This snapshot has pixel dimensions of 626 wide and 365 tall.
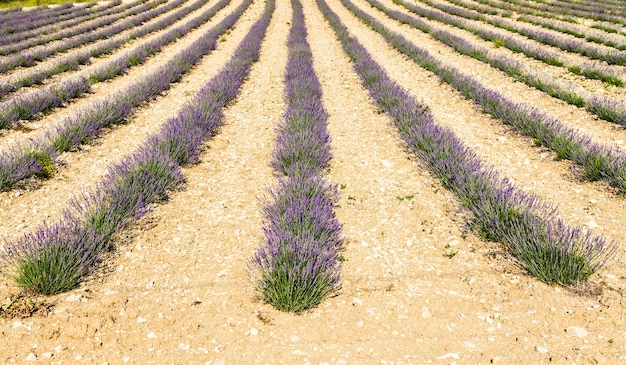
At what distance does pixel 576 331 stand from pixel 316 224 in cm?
216

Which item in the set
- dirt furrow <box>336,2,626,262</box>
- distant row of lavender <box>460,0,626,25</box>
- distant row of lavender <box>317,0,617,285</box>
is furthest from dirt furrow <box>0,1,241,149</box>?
distant row of lavender <box>460,0,626,25</box>

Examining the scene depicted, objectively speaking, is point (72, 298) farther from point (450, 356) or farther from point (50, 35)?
point (50, 35)

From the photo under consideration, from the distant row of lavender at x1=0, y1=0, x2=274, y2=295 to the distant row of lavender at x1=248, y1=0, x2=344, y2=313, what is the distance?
1321mm

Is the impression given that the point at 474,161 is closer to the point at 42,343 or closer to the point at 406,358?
the point at 406,358

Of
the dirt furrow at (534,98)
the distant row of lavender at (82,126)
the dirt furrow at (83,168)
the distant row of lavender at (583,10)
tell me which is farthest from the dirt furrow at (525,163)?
the distant row of lavender at (583,10)

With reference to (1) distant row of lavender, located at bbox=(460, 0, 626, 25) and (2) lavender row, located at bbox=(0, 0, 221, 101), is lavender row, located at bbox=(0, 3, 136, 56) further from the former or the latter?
(1) distant row of lavender, located at bbox=(460, 0, 626, 25)

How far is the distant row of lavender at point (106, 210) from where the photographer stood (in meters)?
3.19

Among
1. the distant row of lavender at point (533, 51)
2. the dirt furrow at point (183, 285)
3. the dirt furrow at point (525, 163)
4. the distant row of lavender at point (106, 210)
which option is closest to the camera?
the dirt furrow at point (183, 285)

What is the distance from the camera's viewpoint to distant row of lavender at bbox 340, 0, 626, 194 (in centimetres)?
491

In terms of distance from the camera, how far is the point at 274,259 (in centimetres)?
323

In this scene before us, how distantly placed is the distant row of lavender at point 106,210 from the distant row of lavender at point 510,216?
3.37 m

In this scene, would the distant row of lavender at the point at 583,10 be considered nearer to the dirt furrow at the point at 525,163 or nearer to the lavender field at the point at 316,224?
the lavender field at the point at 316,224

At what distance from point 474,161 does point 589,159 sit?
1.44 m

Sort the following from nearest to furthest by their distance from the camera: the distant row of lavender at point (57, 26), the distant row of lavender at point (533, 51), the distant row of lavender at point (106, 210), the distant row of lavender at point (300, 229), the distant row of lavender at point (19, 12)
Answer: the distant row of lavender at point (300, 229)
the distant row of lavender at point (106, 210)
the distant row of lavender at point (533, 51)
the distant row of lavender at point (57, 26)
the distant row of lavender at point (19, 12)
